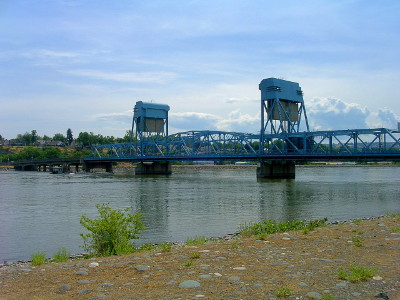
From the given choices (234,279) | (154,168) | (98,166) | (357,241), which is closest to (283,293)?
(234,279)

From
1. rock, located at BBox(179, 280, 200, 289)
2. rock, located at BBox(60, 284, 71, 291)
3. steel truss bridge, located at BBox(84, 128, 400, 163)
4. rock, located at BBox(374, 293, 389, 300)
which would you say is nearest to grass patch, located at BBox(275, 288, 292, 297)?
rock, located at BBox(374, 293, 389, 300)

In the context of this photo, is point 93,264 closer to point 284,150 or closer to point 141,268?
point 141,268

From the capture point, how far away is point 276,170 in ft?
313

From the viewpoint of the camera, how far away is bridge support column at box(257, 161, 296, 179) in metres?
94.9

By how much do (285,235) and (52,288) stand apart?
872 centimetres

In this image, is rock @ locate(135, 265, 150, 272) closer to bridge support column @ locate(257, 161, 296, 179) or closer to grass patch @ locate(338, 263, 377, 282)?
grass patch @ locate(338, 263, 377, 282)

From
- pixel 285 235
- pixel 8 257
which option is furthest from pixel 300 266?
pixel 8 257

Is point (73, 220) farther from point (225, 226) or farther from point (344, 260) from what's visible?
point (344, 260)

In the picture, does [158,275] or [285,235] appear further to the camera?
[285,235]

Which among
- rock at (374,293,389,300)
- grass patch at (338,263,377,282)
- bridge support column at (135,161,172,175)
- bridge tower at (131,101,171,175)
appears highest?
bridge tower at (131,101,171,175)

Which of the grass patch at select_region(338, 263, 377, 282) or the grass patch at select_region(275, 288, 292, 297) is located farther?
the grass patch at select_region(338, 263, 377, 282)

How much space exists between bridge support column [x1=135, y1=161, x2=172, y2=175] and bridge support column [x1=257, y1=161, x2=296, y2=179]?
39660 millimetres

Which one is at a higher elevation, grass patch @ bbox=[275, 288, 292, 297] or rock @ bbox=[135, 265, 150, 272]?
grass patch @ bbox=[275, 288, 292, 297]

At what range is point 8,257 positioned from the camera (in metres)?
17.8
